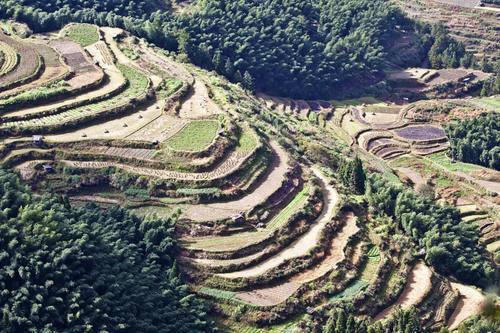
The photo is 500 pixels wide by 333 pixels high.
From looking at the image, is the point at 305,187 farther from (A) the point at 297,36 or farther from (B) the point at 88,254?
(A) the point at 297,36

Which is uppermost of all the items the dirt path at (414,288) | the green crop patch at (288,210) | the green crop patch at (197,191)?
the green crop patch at (197,191)

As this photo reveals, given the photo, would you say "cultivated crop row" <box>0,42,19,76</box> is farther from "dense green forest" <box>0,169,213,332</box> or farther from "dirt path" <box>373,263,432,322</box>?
"dirt path" <box>373,263,432,322</box>

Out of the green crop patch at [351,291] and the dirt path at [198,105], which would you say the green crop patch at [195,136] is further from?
the green crop patch at [351,291]

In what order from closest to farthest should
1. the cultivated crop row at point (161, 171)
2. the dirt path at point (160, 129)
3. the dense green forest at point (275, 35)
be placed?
the cultivated crop row at point (161, 171), the dirt path at point (160, 129), the dense green forest at point (275, 35)

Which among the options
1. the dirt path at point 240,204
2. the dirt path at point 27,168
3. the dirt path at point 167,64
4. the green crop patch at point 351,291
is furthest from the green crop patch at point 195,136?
the green crop patch at point 351,291

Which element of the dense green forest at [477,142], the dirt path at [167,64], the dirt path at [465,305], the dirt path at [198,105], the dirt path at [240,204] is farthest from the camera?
the dense green forest at [477,142]

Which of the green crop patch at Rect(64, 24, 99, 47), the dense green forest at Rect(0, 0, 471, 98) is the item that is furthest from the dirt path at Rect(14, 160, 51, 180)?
the dense green forest at Rect(0, 0, 471, 98)

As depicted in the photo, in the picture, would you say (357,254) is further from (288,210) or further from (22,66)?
(22,66)
